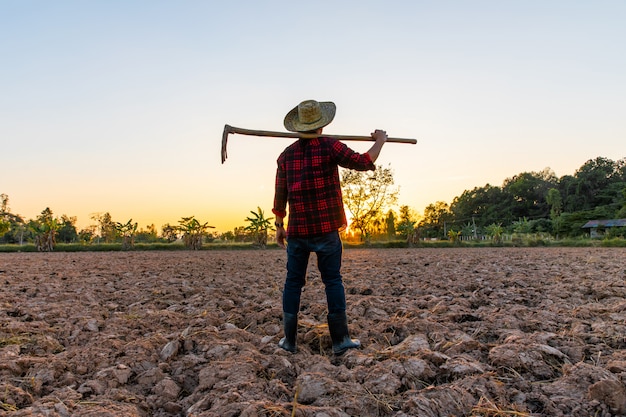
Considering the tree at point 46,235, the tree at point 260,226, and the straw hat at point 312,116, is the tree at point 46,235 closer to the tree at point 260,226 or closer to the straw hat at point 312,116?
the tree at point 260,226

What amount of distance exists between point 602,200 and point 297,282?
235 ft

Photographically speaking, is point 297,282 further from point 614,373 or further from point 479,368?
point 614,373

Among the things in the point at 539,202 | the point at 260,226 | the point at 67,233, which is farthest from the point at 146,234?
the point at 539,202

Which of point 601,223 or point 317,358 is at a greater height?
point 601,223

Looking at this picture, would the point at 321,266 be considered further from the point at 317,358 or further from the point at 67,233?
the point at 67,233

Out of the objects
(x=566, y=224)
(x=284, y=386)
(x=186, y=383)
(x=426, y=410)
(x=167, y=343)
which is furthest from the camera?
(x=566, y=224)

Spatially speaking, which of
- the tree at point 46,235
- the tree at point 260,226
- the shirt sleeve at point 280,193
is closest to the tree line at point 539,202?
the tree at point 260,226

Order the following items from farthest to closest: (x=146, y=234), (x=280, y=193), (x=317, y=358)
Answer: (x=146, y=234) → (x=280, y=193) → (x=317, y=358)

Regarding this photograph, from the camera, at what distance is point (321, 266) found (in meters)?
2.79

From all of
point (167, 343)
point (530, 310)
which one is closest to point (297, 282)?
point (167, 343)

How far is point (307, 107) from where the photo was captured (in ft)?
9.23

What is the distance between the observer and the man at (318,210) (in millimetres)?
2738

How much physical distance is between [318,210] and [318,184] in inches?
6.6

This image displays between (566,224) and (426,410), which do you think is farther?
(566,224)
